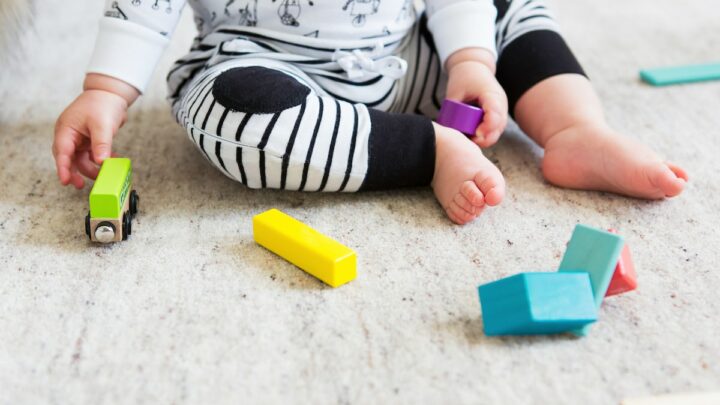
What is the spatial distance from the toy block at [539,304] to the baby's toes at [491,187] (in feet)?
0.47

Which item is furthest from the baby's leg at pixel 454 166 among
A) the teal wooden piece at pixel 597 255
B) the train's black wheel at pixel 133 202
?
the train's black wheel at pixel 133 202

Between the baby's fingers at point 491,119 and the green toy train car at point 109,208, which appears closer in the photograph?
the green toy train car at point 109,208

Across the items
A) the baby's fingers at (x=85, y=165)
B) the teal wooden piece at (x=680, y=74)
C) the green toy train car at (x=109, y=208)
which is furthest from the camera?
the teal wooden piece at (x=680, y=74)

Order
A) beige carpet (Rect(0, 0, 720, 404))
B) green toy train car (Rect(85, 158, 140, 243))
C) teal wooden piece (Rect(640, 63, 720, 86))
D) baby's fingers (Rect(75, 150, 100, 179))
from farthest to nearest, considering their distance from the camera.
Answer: teal wooden piece (Rect(640, 63, 720, 86)) → baby's fingers (Rect(75, 150, 100, 179)) → green toy train car (Rect(85, 158, 140, 243)) → beige carpet (Rect(0, 0, 720, 404))

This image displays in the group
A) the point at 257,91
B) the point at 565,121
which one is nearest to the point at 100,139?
the point at 257,91

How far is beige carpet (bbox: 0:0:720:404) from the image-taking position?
539 millimetres

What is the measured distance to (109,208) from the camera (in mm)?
672

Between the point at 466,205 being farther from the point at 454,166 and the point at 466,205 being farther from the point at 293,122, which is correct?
the point at 293,122

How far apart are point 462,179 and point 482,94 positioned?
0.41ft

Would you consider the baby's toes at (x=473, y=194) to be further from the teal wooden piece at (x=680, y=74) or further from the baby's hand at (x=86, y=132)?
the teal wooden piece at (x=680, y=74)

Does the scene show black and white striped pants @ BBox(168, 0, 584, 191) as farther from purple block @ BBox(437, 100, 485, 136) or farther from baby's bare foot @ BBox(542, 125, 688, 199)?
baby's bare foot @ BBox(542, 125, 688, 199)

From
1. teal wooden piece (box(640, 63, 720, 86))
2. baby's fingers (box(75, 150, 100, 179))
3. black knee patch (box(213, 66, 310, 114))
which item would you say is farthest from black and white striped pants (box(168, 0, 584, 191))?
teal wooden piece (box(640, 63, 720, 86))

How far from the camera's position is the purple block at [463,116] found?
79cm

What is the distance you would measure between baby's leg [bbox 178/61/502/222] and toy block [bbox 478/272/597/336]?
152 mm
